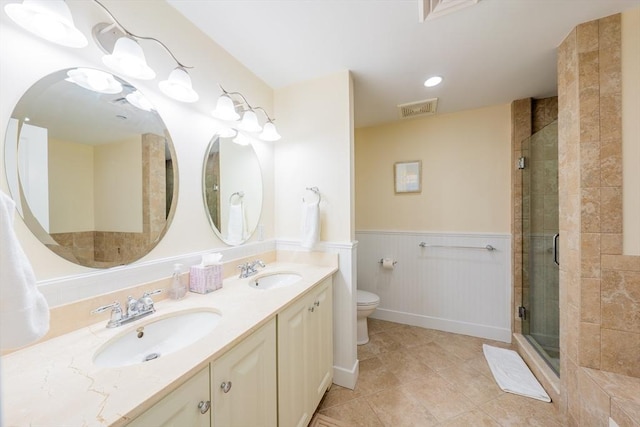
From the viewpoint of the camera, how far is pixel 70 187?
3.05 feet

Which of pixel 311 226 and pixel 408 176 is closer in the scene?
pixel 311 226

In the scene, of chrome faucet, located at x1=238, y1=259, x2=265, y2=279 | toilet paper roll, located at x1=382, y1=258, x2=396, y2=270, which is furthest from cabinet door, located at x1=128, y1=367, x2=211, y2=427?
toilet paper roll, located at x1=382, y1=258, x2=396, y2=270

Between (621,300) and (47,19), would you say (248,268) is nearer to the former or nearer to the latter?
(47,19)

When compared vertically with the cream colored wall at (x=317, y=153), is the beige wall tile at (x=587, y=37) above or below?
above

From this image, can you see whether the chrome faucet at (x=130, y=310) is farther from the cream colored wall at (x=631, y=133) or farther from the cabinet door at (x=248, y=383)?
the cream colored wall at (x=631, y=133)

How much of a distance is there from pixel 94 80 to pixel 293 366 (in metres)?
1.57

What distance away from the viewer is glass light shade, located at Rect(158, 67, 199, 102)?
1126mm

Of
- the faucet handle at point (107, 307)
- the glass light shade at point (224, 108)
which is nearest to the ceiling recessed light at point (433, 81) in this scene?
the glass light shade at point (224, 108)

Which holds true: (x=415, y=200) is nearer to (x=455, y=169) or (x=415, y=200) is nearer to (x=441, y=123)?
(x=455, y=169)

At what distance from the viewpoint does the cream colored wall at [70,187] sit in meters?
0.89

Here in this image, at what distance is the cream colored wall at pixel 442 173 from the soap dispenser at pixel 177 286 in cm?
211

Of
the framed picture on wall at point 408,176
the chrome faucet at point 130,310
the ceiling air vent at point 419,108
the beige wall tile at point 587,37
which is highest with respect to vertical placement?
the ceiling air vent at point 419,108

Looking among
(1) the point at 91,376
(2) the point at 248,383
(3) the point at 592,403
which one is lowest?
(3) the point at 592,403

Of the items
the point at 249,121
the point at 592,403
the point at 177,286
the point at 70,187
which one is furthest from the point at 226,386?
the point at 592,403
